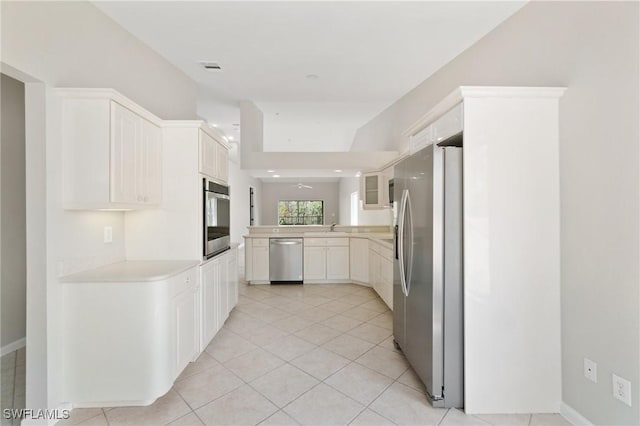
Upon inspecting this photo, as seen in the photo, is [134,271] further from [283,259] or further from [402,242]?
[283,259]

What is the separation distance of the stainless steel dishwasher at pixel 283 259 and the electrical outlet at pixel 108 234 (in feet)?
9.85

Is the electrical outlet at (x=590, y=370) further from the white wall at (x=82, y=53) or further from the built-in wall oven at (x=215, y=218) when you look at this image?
the white wall at (x=82, y=53)

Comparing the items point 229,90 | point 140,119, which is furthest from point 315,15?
point 229,90

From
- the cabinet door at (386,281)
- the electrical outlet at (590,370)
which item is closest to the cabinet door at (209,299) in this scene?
the cabinet door at (386,281)

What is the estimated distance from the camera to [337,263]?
5348 millimetres

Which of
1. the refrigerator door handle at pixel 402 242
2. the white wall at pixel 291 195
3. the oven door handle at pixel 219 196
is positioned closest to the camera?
the refrigerator door handle at pixel 402 242

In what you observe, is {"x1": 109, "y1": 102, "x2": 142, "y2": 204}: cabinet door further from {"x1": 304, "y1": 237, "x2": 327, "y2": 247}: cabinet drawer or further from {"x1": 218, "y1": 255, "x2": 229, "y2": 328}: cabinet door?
{"x1": 304, "y1": 237, "x2": 327, "y2": 247}: cabinet drawer

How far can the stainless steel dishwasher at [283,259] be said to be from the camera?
5277 millimetres

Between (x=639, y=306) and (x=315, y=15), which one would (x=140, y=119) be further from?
(x=639, y=306)

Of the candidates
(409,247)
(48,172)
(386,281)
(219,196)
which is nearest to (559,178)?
(409,247)

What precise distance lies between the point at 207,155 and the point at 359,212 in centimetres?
558

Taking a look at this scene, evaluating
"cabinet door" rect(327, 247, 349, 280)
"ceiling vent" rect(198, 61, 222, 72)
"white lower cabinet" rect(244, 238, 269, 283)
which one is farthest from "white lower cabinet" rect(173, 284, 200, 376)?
"cabinet door" rect(327, 247, 349, 280)

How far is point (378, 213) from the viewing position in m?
6.11

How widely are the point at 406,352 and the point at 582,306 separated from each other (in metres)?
1.30
